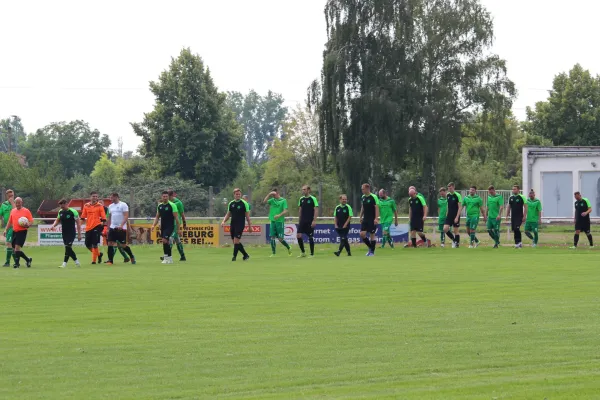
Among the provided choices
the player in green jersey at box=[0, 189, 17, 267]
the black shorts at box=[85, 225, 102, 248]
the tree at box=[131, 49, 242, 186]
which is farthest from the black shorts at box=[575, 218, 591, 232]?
the tree at box=[131, 49, 242, 186]

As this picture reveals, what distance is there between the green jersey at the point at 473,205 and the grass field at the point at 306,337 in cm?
1324

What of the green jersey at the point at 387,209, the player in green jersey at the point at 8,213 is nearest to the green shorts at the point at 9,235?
the player in green jersey at the point at 8,213

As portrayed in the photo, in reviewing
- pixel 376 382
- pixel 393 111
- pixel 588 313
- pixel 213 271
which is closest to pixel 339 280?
pixel 213 271

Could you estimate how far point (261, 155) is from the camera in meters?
192

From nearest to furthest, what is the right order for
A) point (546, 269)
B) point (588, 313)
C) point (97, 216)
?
1. point (588, 313)
2. point (546, 269)
3. point (97, 216)

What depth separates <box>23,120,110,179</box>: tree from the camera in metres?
130

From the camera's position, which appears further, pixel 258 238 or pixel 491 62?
pixel 491 62

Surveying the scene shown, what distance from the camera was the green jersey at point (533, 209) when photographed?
108 ft

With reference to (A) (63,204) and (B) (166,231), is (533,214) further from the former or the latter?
(A) (63,204)

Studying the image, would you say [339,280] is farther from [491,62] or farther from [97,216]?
[491,62]

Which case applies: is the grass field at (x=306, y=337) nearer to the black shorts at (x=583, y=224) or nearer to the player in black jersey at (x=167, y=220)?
the player in black jersey at (x=167, y=220)

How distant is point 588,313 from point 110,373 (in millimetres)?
6336

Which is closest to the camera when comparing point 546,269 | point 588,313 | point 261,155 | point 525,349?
point 525,349

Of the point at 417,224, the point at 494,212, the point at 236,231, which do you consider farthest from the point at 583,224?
the point at 236,231
